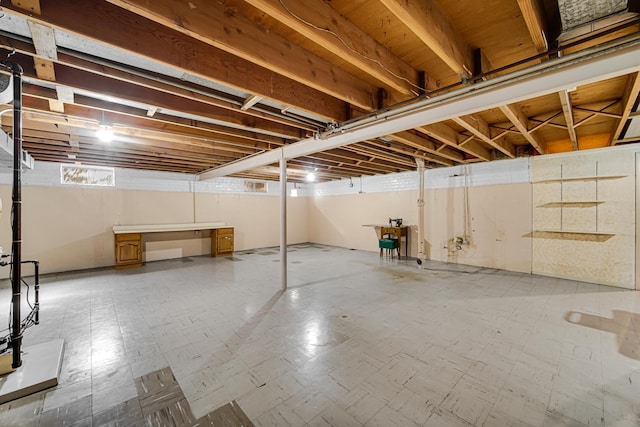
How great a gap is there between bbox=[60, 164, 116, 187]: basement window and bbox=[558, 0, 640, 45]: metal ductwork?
826 cm

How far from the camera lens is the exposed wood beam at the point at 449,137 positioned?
367 cm

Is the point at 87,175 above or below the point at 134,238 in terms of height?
above

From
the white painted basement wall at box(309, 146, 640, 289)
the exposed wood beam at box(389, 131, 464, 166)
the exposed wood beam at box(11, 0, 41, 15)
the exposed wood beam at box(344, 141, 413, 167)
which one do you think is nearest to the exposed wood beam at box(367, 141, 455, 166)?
the exposed wood beam at box(344, 141, 413, 167)

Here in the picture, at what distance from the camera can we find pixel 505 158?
5727 mm

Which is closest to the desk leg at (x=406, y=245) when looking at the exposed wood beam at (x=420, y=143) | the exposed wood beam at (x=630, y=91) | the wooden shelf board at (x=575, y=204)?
the exposed wood beam at (x=420, y=143)

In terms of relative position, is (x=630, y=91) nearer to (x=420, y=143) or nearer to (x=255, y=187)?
(x=420, y=143)

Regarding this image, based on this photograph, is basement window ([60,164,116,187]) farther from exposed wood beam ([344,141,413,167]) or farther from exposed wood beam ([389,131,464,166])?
exposed wood beam ([389,131,464,166])

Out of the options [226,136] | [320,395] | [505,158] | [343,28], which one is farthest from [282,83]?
[505,158]

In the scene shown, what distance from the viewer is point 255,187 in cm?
905

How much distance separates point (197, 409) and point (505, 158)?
675 cm

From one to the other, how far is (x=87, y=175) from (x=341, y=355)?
23.8 feet

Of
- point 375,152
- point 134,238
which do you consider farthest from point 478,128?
point 134,238

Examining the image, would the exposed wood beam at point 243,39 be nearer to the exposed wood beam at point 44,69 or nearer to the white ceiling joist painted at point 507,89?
the white ceiling joist painted at point 507,89

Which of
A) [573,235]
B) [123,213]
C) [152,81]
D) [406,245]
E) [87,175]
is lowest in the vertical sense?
[406,245]
